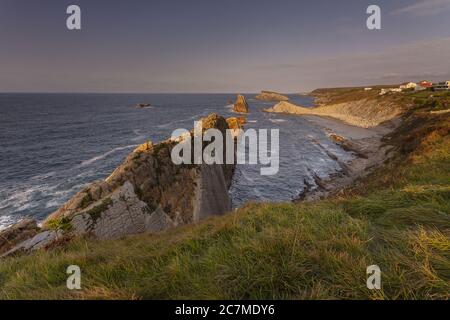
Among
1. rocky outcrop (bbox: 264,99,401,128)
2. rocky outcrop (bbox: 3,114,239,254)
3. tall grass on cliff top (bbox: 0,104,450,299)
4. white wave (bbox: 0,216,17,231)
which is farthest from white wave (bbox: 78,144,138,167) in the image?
rocky outcrop (bbox: 264,99,401,128)

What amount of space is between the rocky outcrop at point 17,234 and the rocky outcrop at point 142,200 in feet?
2.75

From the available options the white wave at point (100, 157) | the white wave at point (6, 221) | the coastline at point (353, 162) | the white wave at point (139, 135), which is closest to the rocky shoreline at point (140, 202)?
the coastline at point (353, 162)

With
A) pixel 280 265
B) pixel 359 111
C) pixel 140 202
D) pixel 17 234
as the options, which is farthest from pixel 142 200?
pixel 359 111

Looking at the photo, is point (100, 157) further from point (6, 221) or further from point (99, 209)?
point (99, 209)

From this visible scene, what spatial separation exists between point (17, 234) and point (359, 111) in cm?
9685

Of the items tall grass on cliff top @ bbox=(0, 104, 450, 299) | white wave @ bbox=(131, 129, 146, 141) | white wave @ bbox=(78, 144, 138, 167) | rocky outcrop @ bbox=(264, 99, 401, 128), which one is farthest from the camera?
rocky outcrop @ bbox=(264, 99, 401, 128)

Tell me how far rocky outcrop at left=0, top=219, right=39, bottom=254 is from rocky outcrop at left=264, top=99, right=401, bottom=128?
73.2m

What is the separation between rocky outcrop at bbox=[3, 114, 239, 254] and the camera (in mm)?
12438

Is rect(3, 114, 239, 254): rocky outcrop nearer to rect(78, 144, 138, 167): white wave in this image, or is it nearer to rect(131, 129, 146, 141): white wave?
rect(78, 144, 138, 167): white wave

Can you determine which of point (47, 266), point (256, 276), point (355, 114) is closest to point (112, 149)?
point (47, 266)

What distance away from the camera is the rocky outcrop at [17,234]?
482 inches

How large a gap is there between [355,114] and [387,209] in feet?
304

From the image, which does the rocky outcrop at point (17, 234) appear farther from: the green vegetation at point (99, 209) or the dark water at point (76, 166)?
the dark water at point (76, 166)
